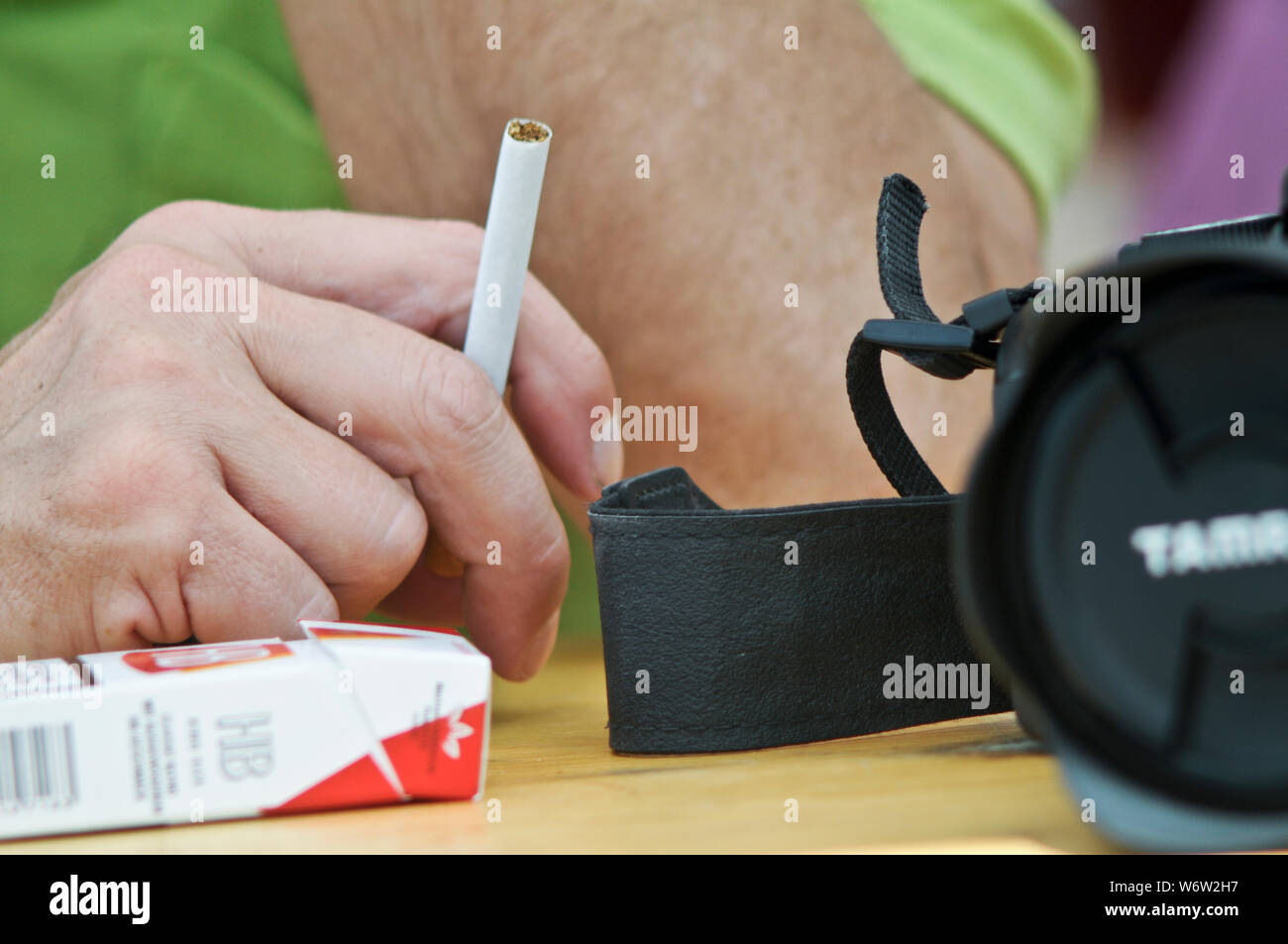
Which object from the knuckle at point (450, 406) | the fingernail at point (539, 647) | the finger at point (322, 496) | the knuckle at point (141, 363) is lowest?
the fingernail at point (539, 647)

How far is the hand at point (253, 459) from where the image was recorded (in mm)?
308

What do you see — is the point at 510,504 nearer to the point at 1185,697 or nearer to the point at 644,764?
the point at 644,764

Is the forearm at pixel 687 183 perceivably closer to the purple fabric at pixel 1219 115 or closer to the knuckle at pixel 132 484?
the knuckle at pixel 132 484

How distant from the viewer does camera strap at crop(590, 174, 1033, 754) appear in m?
0.28

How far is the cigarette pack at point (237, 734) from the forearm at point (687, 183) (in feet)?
1.37

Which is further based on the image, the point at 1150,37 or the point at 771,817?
the point at 1150,37

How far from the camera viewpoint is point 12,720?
0.22 m

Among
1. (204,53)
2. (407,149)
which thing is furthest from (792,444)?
(204,53)

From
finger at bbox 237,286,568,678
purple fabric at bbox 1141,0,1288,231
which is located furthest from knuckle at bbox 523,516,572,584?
purple fabric at bbox 1141,0,1288,231

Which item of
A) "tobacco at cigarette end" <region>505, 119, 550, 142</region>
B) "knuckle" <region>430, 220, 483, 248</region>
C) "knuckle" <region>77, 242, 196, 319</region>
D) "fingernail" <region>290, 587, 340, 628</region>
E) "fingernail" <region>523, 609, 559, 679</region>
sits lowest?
"fingernail" <region>523, 609, 559, 679</region>

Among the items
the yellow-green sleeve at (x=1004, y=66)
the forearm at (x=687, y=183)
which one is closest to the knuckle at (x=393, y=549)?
the forearm at (x=687, y=183)

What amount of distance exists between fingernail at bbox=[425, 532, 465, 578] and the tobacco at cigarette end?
0.14 metres

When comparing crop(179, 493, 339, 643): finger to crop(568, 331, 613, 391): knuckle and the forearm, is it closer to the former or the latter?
crop(568, 331, 613, 391): knuckle

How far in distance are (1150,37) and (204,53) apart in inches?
42.3
